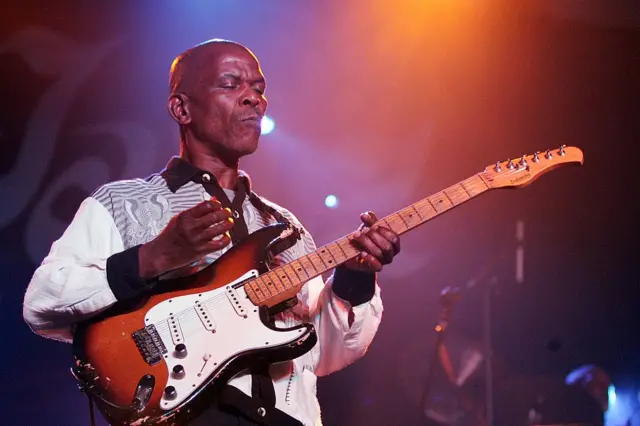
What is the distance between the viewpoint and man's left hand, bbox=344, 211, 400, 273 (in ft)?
8.19

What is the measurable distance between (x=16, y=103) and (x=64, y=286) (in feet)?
10.2

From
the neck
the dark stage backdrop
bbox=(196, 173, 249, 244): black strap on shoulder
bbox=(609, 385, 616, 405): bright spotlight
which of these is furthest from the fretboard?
bbox=(609, 385, 616, 405): bright spotlight

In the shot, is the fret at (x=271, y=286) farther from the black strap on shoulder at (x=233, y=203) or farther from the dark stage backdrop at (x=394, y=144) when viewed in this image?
the dark stage backdrop at (x=394, y=144)

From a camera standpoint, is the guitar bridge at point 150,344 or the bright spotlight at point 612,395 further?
the bright spotlight at point 612,395

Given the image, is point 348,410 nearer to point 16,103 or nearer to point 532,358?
point 532,358

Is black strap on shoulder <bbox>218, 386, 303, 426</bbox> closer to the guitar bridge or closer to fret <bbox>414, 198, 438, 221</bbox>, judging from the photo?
the guitar bridge

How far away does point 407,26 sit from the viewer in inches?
230

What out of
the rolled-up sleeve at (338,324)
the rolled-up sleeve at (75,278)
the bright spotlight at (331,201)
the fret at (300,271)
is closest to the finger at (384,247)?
the rolled-up sleeve at (338,324)

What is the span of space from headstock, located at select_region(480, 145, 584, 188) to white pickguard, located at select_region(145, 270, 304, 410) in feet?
3.88

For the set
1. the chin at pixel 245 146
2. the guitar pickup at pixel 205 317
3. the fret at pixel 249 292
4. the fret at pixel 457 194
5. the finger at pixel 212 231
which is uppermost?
the chin at pixel 245 146

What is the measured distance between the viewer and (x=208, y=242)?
202 centimetres

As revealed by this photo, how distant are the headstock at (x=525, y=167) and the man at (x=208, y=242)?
2.13 feet

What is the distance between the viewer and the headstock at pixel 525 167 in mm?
2832

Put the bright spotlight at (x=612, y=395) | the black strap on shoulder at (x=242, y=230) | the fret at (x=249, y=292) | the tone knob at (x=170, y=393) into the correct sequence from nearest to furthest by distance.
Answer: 1. the tone knob at (x=170, y=393)
2. the black strap on shoulder at (x=242, y=230)
3. the fret at (x=249, y=292)
4. the bright spotlight at (x=612, y=395)
